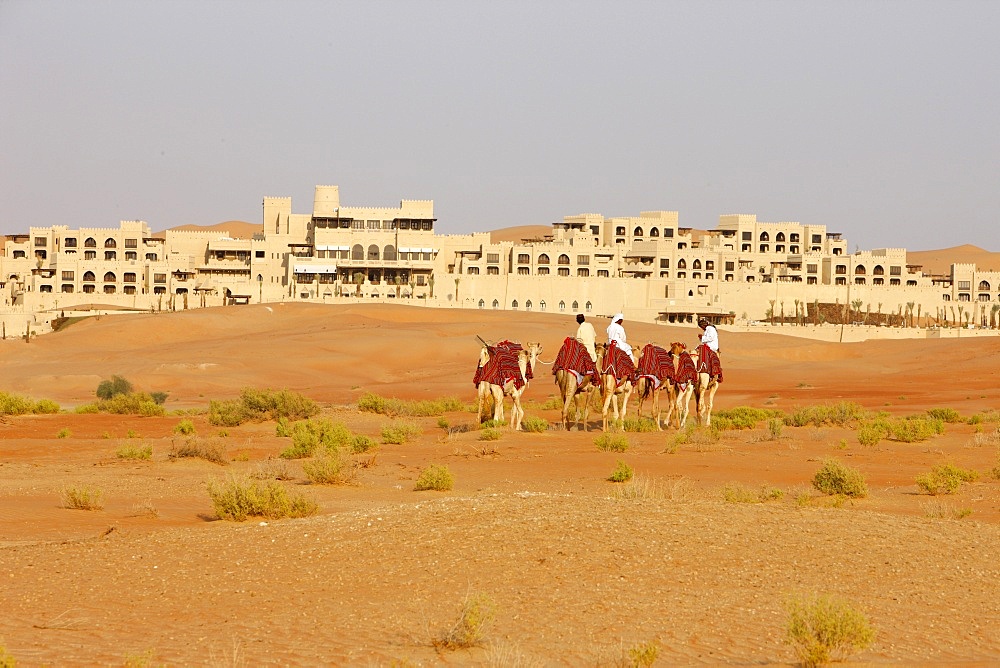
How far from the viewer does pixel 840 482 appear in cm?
1656

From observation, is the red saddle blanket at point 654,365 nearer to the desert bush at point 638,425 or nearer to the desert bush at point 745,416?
the desert bush at point 638,425

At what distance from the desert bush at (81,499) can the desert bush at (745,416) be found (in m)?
16.7

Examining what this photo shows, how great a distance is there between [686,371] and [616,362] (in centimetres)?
226

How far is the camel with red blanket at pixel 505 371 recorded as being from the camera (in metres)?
24.8

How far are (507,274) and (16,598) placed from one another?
92.2m

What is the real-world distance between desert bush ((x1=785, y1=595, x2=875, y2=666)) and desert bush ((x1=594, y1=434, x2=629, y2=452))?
46.9 feet

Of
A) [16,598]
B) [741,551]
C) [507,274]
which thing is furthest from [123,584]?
[507,274]

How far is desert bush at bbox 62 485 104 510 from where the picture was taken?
14.9m

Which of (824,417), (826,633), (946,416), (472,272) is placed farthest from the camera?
(472,272)

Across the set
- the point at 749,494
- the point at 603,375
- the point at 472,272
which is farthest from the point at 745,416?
the point at 472,272

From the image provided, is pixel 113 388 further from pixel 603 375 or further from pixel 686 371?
pixel 686 371

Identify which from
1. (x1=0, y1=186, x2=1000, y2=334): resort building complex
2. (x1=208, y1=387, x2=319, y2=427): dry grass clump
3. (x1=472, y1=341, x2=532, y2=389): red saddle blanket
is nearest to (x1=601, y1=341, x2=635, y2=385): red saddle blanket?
(x1=472, y1=341, x2=532, y2=389): red saddle blanket

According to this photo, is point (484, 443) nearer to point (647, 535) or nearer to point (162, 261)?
point (647, 535)

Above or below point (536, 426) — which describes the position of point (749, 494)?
above
